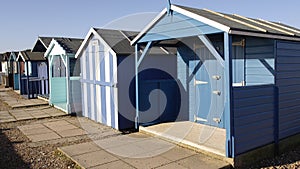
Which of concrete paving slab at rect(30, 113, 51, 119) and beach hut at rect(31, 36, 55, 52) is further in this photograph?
beach hut at rect(31, 36, 55, 52)

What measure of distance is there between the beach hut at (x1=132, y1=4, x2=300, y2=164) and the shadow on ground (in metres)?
2.92

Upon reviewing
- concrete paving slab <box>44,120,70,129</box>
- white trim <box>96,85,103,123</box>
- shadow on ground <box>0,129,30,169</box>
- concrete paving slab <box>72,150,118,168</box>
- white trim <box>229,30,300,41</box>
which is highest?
white trim <box>229,30,300,41</box>

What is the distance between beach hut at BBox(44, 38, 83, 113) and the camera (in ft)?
32.7

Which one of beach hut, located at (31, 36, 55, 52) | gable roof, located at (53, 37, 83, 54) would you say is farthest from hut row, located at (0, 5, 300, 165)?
beach hut, located at (31, 36, 55, 52)

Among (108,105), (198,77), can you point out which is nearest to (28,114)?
(108,105)

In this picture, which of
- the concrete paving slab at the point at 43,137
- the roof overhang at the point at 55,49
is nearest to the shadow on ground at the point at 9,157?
the concrete paving slab at the point at 43,137

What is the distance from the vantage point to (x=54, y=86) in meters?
11.5

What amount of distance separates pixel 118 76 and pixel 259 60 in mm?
3533

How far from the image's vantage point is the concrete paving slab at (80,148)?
5427 mm

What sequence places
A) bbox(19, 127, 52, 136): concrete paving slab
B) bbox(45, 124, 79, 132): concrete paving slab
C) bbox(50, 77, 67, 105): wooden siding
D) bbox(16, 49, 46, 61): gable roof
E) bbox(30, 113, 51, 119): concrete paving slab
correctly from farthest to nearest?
bbox(16, 49, 46, 61): gable roof
bbox(50, 77, 67, 105): wooden siding
bbox(30, 113, 51, 119): concrete paving slab
bbox(45, 124, 79, 132): concrete paving slab
bbox(19, 127, 52, 136): concrete paving slab

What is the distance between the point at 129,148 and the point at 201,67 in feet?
9.07

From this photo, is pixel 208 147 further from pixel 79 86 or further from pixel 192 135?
pixel 79 86

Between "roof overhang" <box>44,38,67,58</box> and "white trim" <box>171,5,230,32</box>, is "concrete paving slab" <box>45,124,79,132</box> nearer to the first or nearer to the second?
"roof overhang" <box>44,38,67,58</box>

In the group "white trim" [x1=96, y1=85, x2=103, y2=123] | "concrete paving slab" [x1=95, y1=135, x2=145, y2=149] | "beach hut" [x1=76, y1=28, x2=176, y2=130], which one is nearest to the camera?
"concrete paving slab" [x1=95, y1=135, x2=145, y2=149]
